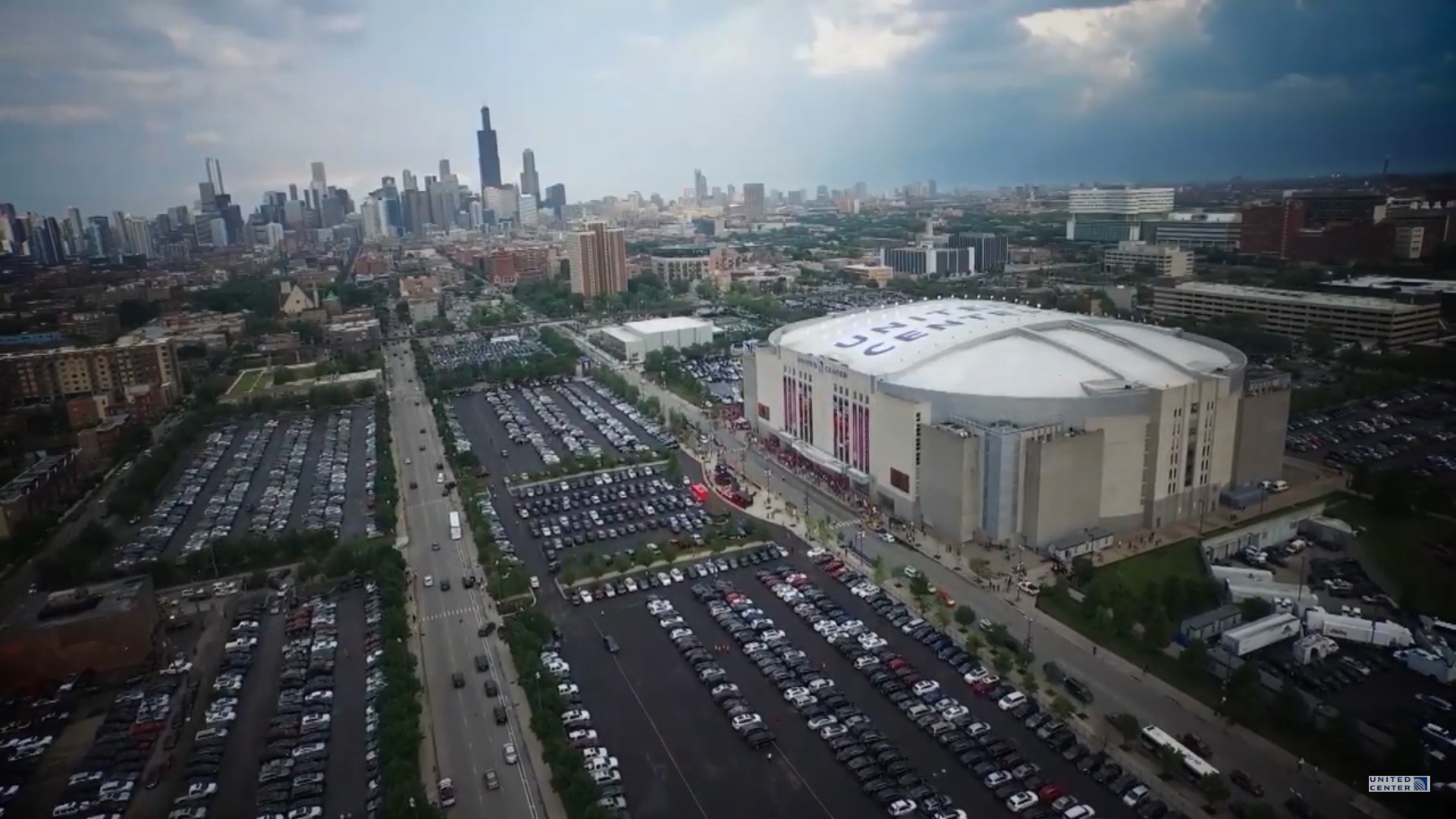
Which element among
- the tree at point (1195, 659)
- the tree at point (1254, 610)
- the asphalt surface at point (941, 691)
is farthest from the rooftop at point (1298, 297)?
the asphalt surface at point (941, 691)

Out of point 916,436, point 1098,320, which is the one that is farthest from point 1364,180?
point 916,436

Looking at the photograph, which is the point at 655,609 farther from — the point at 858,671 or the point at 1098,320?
the point at 1098,320

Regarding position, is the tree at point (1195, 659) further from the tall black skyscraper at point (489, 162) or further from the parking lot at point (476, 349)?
the tall black skyscraper at point (489, 162)

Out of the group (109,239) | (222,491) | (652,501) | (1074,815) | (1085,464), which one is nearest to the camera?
(1074,815)

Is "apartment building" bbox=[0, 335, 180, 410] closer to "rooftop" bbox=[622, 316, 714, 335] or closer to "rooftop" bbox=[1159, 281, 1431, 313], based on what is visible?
"rooftop" bbox=[622, 316, 714, 335]

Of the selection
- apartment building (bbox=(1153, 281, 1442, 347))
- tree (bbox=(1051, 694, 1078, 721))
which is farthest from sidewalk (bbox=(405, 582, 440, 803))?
apartment building (bbox=(1153, 281, 1442, 347))
